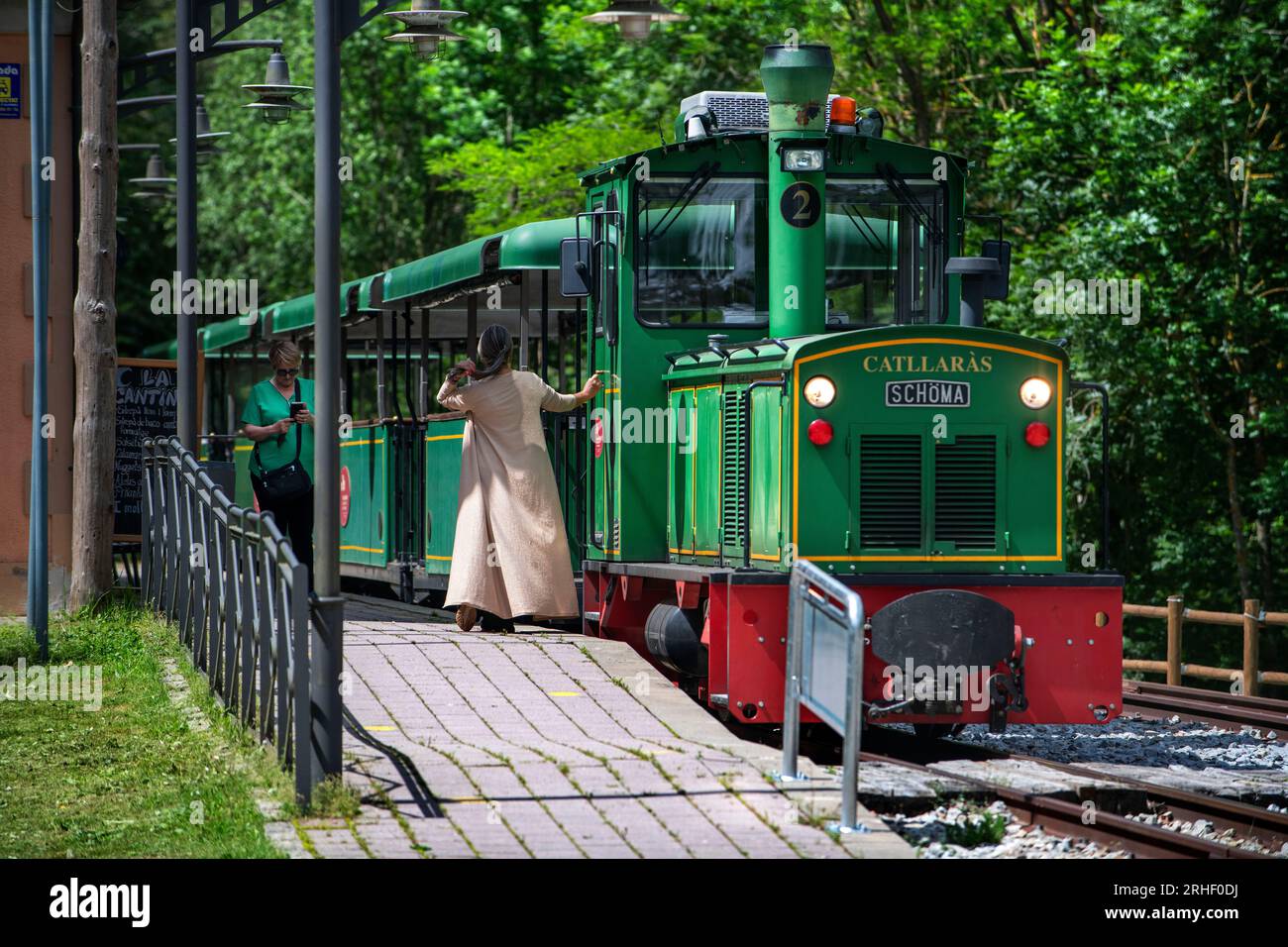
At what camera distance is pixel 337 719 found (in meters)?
7.81

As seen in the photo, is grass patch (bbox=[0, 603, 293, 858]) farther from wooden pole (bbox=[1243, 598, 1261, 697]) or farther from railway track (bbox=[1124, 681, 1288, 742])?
wooden pole (bbox=[1243, 598, 1261, 697])

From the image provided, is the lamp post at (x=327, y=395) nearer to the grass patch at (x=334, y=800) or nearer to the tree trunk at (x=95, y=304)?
the grass patch at (x=334, y=800)

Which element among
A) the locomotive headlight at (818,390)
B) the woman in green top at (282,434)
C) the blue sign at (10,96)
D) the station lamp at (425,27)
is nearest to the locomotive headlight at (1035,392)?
the locomotive headlight at (818,390)

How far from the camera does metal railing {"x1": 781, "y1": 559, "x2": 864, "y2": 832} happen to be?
289 inches

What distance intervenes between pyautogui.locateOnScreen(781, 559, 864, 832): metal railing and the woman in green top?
498 cm

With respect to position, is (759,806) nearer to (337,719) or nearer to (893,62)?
(337,719)

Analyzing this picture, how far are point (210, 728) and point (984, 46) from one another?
61.0 ft

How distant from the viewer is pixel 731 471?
10.8 metres

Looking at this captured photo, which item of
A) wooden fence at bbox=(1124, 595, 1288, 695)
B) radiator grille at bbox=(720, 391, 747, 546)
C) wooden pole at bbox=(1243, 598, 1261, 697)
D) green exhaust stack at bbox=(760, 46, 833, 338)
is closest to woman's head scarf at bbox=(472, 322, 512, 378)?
radiator grille at bbox=(720, 391, 747, 546)

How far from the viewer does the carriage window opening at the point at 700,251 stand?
11.5m

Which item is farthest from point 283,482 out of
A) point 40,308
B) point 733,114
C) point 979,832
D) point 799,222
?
point 979,832

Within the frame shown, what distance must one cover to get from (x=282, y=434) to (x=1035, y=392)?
5141 mm

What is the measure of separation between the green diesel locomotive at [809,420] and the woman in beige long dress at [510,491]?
0.41 m
